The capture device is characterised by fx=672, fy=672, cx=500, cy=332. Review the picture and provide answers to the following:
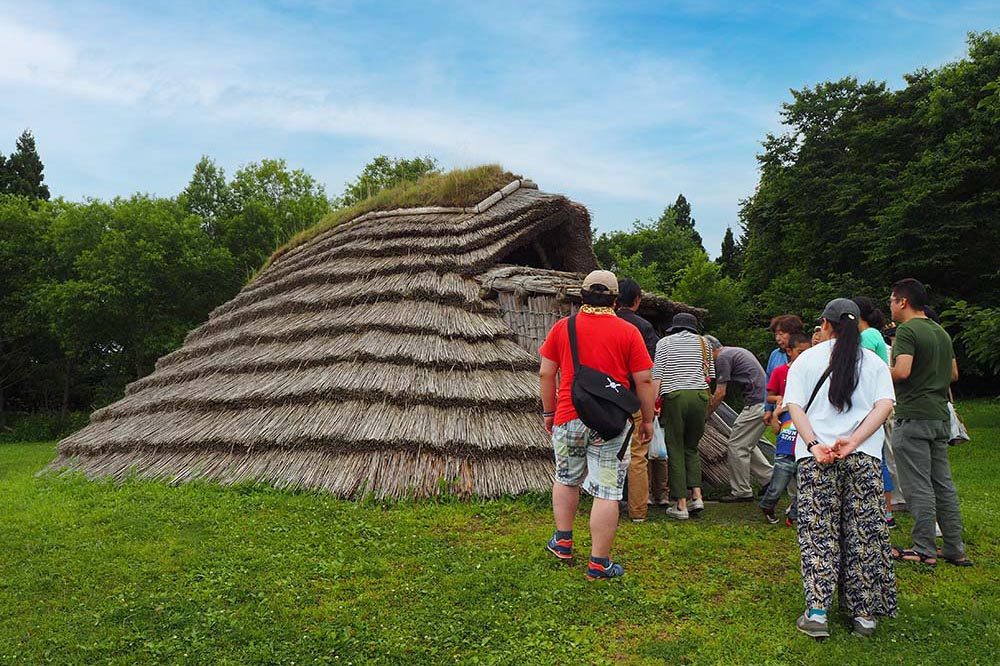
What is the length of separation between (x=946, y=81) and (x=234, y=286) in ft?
81.8

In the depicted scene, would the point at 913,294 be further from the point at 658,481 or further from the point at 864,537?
the point at 658,481

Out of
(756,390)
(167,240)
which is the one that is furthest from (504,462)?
(167,240)

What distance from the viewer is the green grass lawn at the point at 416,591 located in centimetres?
351

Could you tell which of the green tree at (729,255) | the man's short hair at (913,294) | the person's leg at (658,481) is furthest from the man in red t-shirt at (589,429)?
the green tree at (729,255)

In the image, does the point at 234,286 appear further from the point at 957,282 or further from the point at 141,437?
the point at 957,282

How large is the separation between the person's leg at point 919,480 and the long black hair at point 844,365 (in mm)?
1494

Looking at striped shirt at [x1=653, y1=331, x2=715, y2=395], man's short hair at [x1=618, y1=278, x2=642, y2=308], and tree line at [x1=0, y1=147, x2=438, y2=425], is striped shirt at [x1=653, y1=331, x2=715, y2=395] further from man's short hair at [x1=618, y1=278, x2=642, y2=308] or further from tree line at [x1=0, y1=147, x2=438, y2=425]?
tree line at [x1=0, y1=147, x2=438, y2=425]

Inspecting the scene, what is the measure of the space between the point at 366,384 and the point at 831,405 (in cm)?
460

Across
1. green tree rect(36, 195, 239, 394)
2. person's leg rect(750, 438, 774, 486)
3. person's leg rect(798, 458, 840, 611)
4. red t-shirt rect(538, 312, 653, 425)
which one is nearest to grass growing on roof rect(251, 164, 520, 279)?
person's leg rect(750, 438, 774, 486)

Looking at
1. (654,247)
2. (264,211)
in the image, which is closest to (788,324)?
(264,211)

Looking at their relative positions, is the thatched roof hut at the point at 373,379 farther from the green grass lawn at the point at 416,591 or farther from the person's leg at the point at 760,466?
the person's leg at the point at 760,466

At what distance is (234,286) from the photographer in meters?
24.9

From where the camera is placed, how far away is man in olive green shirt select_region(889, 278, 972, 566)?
476 centimetres

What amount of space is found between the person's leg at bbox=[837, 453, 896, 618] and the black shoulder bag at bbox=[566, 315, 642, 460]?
4.12 ft
